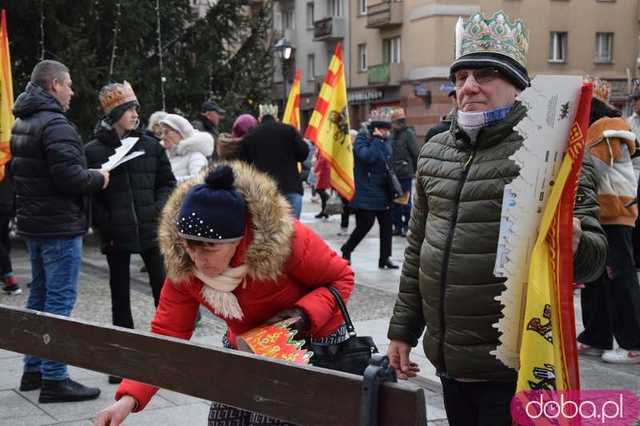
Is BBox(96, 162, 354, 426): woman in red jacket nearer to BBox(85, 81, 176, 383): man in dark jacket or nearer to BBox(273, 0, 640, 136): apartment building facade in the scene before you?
BBox(85, 81, 176, 383): man in dark jacket

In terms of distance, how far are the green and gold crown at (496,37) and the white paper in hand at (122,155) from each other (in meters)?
3.24

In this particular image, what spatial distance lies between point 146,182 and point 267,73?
9.36m

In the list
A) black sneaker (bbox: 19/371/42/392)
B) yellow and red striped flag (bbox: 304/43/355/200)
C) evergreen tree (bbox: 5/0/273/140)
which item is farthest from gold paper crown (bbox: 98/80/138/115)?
evergreen tree (bbox: 5/0/273/140)

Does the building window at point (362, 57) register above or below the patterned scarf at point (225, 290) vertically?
above

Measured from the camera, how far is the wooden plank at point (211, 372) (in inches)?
72.1

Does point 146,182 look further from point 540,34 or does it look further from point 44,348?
point 540,34

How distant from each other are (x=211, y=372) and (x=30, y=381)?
11.5 feet

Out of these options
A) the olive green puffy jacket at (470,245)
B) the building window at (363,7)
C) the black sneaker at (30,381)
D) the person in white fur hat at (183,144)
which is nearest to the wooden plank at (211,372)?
the olive green puffy jacket at (470,245)

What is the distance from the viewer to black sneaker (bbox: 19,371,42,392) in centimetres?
526

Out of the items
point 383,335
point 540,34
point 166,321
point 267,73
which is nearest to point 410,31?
point 540,34

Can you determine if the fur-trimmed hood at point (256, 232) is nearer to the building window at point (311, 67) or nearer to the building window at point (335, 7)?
the building window at point (335, 7)

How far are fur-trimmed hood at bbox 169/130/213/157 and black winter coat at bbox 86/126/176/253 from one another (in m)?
1.82

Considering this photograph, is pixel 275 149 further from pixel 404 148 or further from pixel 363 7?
pixel 363 7

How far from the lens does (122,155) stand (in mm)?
5535
